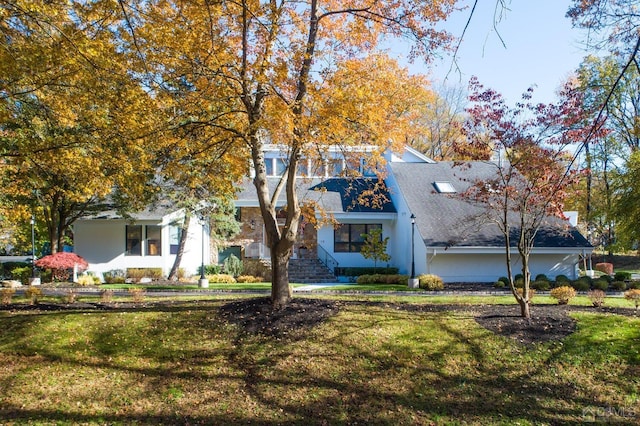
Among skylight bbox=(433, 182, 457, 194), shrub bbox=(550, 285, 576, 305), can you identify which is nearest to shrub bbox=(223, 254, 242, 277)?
skylight bbox=(433, 182, 457, 194)

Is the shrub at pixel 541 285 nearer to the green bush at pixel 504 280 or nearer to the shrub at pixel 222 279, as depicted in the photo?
the green bush at pixel 504 280

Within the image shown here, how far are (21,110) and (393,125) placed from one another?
8.54 meters

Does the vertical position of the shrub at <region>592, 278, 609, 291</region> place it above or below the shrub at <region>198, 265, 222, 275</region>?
below

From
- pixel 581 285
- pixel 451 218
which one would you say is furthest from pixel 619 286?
pixel 451 218

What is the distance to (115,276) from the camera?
24.4 m

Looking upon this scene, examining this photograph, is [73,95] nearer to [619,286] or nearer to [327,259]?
[327,259]

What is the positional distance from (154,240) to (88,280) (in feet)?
14.3

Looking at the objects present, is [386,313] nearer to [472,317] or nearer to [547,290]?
[472,317]

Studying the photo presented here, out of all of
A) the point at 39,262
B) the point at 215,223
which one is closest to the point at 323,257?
the point at 215,223

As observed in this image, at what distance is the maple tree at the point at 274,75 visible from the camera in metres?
8.23

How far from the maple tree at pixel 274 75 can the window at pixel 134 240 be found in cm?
1729

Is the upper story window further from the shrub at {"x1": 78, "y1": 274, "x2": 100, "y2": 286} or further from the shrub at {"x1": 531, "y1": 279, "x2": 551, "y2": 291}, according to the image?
the shrub at {"x1": 531, "y1": 279, "x2": 551, "y2": 291}

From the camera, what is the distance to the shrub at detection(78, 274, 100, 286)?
22.1m

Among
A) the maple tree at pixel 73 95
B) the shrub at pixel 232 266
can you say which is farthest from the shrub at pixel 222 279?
the maple tree at pixel 73 95
